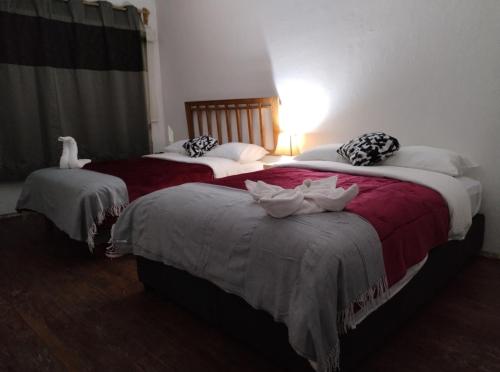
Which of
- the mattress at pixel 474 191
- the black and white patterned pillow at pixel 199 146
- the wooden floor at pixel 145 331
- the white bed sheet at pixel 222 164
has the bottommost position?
the wooden floor at pixel 145 331

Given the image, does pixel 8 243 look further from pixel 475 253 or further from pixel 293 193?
pixel 475 253

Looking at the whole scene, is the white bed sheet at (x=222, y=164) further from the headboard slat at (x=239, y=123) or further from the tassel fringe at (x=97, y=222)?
the tassel fringe at (x=97, y=222)

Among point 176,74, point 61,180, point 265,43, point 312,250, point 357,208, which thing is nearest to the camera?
point 312,250

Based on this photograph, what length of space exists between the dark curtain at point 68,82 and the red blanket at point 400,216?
2605mm

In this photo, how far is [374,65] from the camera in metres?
2.83

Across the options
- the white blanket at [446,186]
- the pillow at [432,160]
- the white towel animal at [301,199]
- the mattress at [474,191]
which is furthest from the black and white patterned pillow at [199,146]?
the mattress at [474,191]

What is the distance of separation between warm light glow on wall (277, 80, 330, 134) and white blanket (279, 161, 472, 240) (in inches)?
40.2

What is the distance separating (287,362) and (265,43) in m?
2.98

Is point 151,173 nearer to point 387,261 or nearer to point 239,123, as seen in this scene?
point 239,123

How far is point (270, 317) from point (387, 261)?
496 mm

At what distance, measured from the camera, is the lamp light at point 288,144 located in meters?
3.36

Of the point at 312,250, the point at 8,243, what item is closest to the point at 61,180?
the point at 8,243

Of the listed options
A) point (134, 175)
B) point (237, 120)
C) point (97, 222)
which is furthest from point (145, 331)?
point (237, 120)

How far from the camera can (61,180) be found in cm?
274
